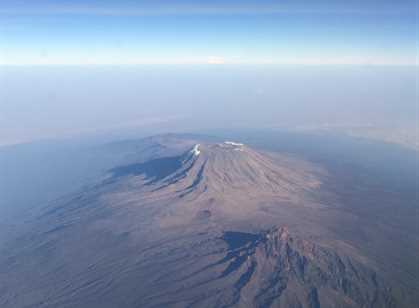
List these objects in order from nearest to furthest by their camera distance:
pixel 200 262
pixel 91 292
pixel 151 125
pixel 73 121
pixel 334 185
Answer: pixel 91 292, pixel 200 262, pixel 334 185, pixel 151 125, pixel 73 121

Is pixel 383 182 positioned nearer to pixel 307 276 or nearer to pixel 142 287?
pixel 307 276

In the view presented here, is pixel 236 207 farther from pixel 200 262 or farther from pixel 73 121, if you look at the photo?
pixel 73 121

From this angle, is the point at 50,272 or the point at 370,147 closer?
the point at 50,272

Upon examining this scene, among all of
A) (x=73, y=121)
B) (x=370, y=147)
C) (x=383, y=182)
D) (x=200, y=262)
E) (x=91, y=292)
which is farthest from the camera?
(x=73, y=121)

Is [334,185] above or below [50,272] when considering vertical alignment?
above

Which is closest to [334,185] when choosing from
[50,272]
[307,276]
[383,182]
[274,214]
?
[383,182]

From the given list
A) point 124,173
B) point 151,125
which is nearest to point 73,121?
point 151,125
